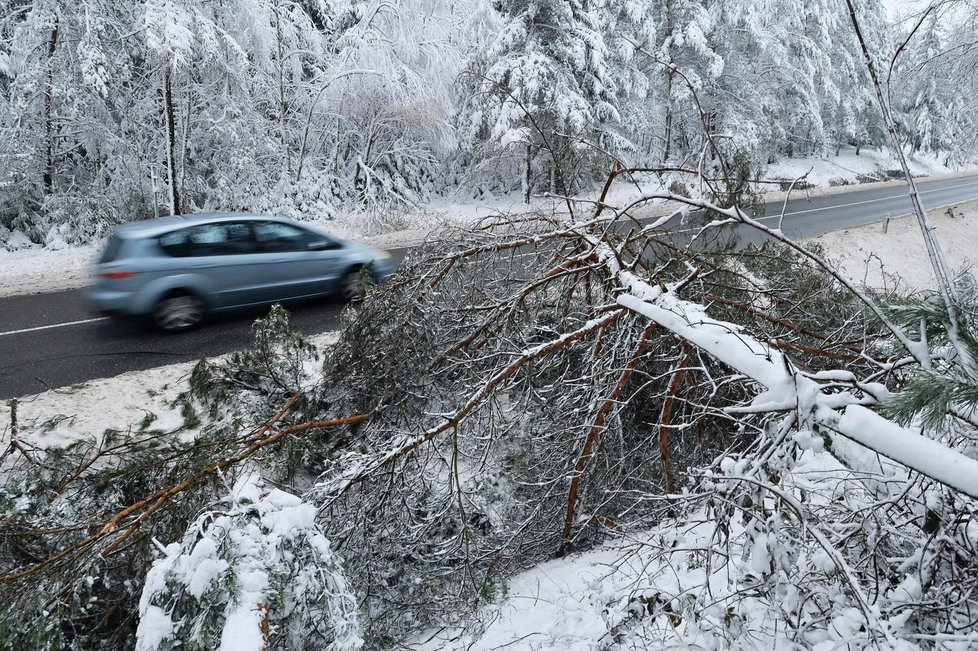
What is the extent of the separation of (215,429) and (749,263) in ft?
19.4

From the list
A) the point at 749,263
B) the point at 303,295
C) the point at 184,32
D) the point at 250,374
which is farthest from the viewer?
the point at 184,32

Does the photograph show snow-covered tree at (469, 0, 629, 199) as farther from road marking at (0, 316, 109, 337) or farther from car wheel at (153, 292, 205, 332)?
road marking at (0, 316, 109, 337)

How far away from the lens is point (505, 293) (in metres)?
5.80

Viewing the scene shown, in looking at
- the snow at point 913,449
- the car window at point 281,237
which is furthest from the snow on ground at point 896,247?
the snow at point 913,449

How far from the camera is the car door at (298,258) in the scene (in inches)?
354

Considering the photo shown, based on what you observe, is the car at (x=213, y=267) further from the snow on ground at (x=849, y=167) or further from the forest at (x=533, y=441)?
the snow on ground at (x=849, y=167)

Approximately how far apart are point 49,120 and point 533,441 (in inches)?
623

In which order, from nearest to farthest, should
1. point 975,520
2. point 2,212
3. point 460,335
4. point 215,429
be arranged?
point 975,520 < point 215,429 < point 460,335 < point 2,212

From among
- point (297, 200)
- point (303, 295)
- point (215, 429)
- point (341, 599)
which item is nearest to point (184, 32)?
point (297, 200)

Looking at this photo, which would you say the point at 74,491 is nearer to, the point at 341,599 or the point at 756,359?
the point at 341,599

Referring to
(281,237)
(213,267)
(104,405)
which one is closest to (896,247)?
(281,237)

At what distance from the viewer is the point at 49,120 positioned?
47.9ft

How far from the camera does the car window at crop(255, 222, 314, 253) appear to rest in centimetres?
895

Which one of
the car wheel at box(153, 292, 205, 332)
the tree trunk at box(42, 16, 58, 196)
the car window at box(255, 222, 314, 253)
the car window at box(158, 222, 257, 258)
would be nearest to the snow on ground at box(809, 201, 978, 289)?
the car window at box(255, 222, 314, 253)
